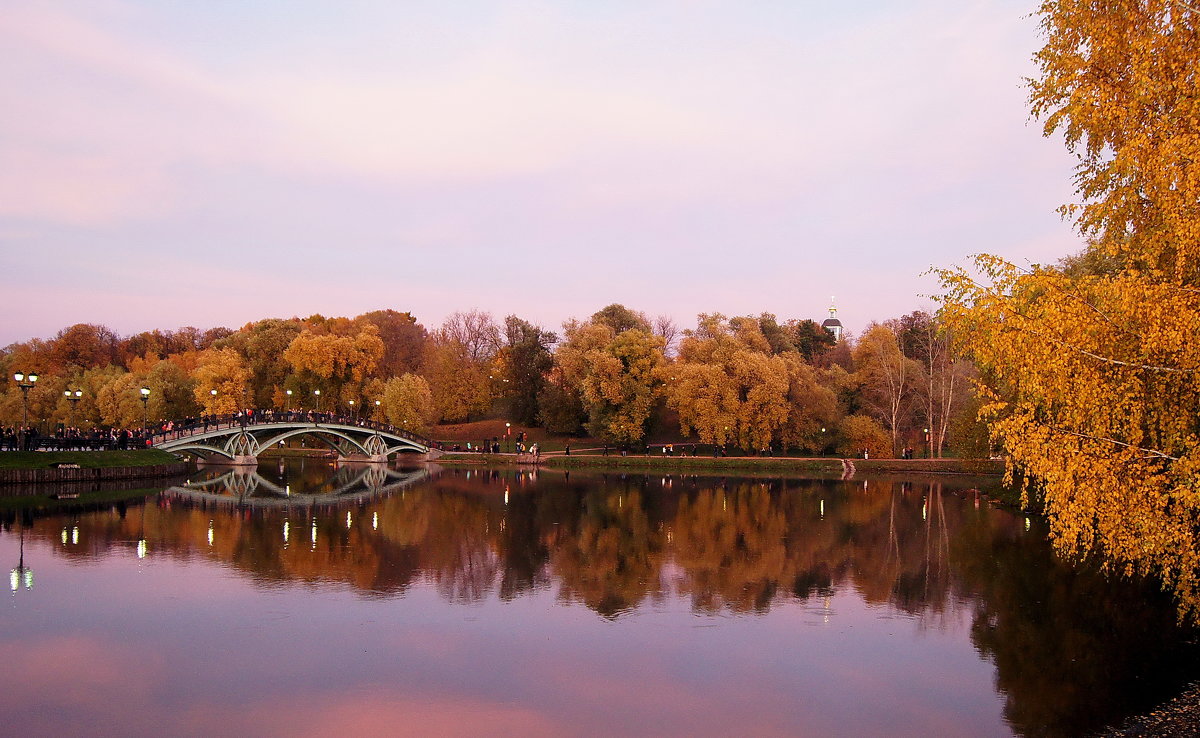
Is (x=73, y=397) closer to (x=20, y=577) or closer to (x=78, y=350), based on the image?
(x=20, y=577)

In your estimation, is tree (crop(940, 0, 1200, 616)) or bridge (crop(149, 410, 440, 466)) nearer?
tree (crop(940, 0, 1200, 616))

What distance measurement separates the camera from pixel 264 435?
191 feet

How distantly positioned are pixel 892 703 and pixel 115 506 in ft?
96.0

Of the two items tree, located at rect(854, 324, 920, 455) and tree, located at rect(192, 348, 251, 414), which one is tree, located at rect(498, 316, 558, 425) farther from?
tree, located at rect(854, 324, 920, 455)

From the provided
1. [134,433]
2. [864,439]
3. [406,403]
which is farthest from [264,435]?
[864,439]

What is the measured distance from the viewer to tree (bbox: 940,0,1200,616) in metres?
9.73

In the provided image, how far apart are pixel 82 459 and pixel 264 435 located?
19207 millimetres

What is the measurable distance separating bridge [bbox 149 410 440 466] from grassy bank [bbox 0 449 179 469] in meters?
3.15

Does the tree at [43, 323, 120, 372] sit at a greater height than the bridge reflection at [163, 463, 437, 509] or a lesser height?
greater

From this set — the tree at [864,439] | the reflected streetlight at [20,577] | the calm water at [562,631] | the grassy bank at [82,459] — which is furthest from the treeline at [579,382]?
the reflected streetlight at [20,577]

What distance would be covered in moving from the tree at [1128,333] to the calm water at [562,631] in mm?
3207

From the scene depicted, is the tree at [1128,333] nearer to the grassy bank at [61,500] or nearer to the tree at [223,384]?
the grassy bank at [61,500]

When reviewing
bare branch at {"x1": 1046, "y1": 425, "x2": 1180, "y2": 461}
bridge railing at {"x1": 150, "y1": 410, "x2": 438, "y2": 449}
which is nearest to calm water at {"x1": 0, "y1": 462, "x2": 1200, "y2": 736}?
bare branch at {"x1": 1046, "y1": 425, "x2": 1180, "y2": 461}

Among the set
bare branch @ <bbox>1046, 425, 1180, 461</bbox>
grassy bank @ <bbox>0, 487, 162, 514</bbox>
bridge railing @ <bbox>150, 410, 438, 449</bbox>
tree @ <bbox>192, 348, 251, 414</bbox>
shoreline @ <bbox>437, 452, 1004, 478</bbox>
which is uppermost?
tree @ <bbox>192, 348, 251, 414</bbox>
